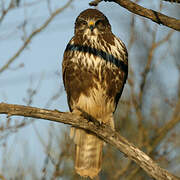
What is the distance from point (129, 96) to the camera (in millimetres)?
6148

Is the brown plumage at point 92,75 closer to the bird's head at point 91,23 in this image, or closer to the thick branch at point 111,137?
the bird's head at point 91,23

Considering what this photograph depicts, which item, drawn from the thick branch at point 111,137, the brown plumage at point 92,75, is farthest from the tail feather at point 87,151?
the thick branch at point 111,137

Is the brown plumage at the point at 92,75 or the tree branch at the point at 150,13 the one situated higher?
the tree branch at the point at 150,13

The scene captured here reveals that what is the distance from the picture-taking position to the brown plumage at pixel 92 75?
15.8ft

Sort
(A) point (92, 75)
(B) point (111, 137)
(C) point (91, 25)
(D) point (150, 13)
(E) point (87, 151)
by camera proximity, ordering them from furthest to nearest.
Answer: (E) point (87, 151) < (C) point (91, 25) < (A) point (92, 75) < (B) point (111, 137) < (D) point (150, 13)

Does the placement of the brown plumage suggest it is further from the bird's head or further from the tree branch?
the tree branch

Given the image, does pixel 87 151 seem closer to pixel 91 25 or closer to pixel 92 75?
pixel 92 75

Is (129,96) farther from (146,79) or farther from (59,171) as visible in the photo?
(59,171)

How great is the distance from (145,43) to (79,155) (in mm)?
2211

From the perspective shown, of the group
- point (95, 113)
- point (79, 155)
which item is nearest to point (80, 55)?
point (95, 113)

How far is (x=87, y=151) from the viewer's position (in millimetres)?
5277

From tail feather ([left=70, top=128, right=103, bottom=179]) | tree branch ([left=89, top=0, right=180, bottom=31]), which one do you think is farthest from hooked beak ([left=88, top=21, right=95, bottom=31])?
tree branch ([left=89, top=0, right=180, bottom=31])

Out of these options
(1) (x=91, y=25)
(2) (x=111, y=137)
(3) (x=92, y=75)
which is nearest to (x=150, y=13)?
(2) (x=111, y=137)

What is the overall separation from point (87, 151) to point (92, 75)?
1.03m
